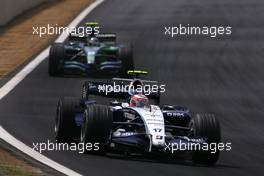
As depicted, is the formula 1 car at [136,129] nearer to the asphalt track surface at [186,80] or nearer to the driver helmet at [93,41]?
the asphalt track surface at [186,80]

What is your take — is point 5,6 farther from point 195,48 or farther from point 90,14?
point 195,48

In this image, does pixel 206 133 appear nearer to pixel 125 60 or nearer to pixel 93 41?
pixel 125 60

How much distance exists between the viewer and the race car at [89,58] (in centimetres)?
2661

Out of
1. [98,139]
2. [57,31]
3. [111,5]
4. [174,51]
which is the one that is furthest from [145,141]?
[111,5]

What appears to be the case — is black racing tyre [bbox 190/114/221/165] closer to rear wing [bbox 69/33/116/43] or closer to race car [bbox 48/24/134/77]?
race car [bbox 48/24/134/77]

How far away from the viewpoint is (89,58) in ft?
88.4

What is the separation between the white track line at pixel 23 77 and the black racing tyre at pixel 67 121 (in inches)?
30.2

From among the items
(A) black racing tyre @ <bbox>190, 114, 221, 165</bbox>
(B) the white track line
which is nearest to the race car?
(B) the white track line

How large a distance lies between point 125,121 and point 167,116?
786 mm

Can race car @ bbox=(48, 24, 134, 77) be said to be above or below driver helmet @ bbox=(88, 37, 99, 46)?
below

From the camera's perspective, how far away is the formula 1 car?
15.5 metres

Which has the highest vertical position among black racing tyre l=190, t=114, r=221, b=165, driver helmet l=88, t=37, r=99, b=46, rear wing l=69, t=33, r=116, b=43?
rear wing l=69, t=33, r=116, b=43

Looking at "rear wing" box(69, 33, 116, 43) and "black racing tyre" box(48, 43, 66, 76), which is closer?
"black racing tyre" box(48, 43, 66, 76)

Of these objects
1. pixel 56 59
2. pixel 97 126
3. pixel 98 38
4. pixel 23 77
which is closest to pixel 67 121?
pixel 97 126
